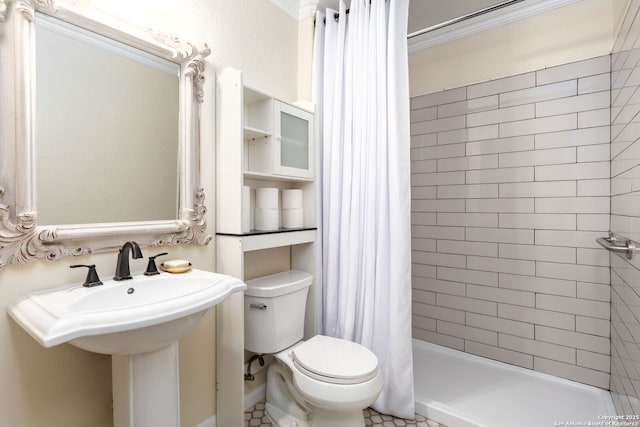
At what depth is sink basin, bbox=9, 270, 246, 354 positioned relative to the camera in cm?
82

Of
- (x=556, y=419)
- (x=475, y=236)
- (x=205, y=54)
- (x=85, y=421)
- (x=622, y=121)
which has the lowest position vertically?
(x=556, y=419)

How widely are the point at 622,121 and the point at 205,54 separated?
206 cm

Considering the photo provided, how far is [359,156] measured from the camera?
1.83m

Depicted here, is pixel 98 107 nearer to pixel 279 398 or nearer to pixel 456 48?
pixel 279 398

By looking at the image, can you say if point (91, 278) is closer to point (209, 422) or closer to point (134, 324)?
point (134, 324)

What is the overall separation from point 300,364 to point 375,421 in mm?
605

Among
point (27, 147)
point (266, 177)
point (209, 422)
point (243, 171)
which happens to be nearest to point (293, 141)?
point (266, 177)

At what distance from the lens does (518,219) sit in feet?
7.26

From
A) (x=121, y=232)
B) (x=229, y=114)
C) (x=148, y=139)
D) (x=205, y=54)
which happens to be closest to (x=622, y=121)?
(x=229, y=114)

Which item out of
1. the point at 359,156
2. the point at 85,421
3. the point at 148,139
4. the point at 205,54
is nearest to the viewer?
the point at 85,421

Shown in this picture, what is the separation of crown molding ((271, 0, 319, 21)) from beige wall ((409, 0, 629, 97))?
98 cm

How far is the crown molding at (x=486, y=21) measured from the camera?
6.88 feet

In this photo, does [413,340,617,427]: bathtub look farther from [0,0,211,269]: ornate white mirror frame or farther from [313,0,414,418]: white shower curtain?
[0,0,211,269]: ornate white mirror frame

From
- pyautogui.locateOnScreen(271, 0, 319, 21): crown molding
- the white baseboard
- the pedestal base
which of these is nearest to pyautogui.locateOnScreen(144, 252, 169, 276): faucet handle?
the pedestal base
